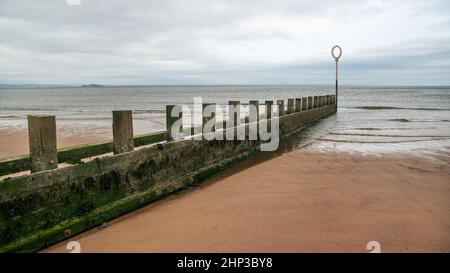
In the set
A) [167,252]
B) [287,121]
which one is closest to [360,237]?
[167,252]

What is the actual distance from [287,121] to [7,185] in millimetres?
9666

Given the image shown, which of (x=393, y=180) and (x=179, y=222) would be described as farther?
(x=393, y=180)

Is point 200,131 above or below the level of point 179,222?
above

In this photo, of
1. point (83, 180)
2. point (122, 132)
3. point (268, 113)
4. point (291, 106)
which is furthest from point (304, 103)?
point (83, 180)

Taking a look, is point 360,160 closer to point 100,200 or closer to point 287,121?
point 287,121

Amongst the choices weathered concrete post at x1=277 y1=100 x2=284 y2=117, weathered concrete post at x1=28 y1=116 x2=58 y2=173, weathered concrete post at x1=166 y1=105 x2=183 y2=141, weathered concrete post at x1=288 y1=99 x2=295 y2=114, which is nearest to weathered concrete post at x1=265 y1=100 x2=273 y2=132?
weathered concrete post at x1=277 y1=100 x2=284 y2=117

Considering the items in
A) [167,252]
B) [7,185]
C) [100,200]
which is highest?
[7,185]

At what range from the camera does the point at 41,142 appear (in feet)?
11.3

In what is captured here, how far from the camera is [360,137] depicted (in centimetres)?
1202

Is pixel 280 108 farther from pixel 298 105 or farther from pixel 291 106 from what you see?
pixel 298 105

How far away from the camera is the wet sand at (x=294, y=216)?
Result: 3758 millimetres

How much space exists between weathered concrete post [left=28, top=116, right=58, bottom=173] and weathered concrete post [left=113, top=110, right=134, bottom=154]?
2.96 feet

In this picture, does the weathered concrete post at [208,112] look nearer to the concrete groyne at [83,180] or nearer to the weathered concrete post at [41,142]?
the concrete groyne at [83,180]

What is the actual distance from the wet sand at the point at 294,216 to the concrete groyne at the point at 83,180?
203 mm
